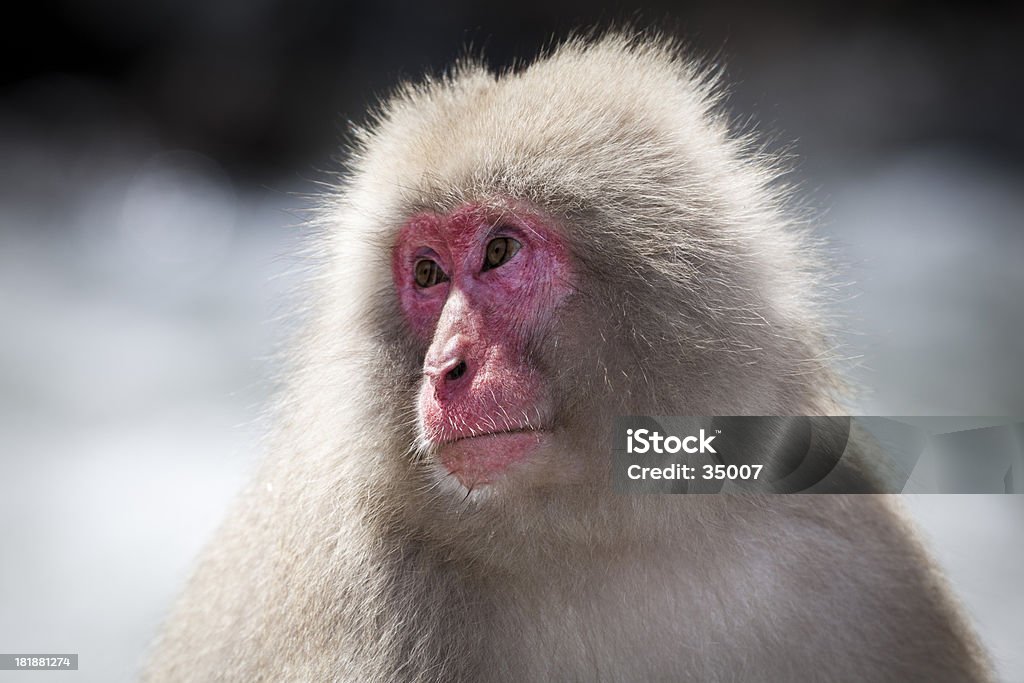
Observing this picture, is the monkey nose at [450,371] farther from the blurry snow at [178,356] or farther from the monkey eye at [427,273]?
the blurry snow at [178,356]

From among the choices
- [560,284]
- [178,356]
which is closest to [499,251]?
[560,284]

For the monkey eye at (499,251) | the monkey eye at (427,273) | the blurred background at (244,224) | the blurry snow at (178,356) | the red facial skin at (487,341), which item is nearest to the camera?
the red facial skin at (487,341)

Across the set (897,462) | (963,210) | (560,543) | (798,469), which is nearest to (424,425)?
(560,543)

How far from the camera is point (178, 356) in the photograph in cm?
482

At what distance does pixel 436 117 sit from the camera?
227 centimetres

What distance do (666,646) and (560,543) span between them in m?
0.29

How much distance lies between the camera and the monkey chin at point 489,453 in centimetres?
178

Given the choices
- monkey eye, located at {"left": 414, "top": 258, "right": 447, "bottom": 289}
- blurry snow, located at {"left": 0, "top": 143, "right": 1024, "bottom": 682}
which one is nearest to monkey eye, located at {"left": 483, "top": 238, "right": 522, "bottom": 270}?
monkey eye, located at {"left": 414, "top": 258, "right": 447, "bottom": 289}

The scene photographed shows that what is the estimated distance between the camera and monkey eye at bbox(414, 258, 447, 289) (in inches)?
82.7

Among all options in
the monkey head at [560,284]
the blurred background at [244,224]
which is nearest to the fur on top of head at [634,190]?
the monkey head at [560,284]

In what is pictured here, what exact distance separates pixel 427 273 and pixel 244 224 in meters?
3.28

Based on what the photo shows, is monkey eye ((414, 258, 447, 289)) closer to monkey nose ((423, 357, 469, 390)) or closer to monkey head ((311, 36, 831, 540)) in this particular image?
monkey head ((311, 36, 831, 540))

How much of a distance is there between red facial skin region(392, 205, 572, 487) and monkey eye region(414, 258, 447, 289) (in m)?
0.04

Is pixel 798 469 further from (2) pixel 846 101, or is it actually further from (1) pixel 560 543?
(2) pixel 846 101
